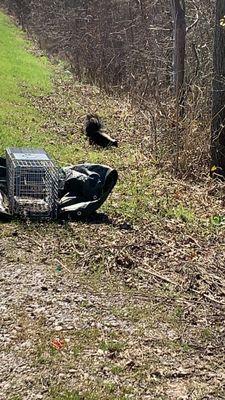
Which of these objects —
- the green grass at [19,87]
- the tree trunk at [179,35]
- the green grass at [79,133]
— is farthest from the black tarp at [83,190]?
the tree trunk at [179,35]

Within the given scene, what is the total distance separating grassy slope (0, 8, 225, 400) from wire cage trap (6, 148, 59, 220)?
23cm

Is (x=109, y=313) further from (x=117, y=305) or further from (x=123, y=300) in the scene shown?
(x=123, y=300)

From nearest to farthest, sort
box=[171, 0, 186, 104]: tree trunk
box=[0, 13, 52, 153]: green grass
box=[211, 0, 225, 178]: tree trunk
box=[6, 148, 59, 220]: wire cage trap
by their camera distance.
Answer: box=[6, 148, 59, 220]: wire cage trap → box=[211, 0, 225, 178]: tree trunk → box=[0, 13, 52, 153]: green grass → box=[171, 0, 186, 104]: tree trunk

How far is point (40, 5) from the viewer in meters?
35.1

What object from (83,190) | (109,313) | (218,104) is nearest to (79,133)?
(218,104)

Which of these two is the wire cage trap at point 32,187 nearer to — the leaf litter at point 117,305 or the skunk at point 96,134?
the leaf litter at point 117,305

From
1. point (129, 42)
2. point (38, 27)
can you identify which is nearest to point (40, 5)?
point (38, 27)

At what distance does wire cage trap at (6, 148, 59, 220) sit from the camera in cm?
693

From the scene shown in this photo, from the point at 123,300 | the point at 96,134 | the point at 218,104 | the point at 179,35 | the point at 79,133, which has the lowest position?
the point at 79,133

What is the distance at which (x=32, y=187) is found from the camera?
7.16 meters

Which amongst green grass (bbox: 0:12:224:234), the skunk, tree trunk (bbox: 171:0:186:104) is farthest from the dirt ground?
tree trunk (bbox: 171:0:186:104)

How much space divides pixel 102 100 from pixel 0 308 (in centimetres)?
1480

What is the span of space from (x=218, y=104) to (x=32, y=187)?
419cm

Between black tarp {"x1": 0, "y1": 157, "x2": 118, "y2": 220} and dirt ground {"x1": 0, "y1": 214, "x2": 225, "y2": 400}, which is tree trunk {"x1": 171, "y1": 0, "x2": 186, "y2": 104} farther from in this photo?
dirt ground {"x1": 0, "y1": 214, "x2": 225, "y2": 400}
